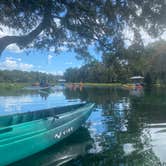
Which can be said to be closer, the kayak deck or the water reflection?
the kayak deck

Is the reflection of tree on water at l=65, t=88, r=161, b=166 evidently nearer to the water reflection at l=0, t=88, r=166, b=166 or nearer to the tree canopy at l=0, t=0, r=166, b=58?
the water reflection at l=0, t=88, r=166, b=166

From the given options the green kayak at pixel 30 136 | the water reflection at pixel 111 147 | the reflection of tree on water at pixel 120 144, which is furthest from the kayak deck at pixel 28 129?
the reflection of tree on water at pixel 120 144

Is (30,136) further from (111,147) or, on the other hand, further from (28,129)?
(111,147)

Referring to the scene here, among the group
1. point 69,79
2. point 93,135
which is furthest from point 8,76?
point 93,135

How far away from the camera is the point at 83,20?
9.68 meters

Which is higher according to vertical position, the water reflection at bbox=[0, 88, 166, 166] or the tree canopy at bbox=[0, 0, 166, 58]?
the tree canopy at bbox=[0, 0, 166, 58]

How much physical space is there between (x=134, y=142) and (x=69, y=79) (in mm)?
121359

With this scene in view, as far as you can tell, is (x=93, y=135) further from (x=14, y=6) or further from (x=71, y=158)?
(x=14, y=6)

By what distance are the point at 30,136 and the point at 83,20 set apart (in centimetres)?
390

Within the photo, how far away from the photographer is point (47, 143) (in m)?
9.85

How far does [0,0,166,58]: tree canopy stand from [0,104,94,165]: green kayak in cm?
244

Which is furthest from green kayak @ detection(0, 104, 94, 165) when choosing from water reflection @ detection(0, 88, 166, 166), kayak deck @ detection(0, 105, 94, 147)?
water reflection @ detection(0, 88, 166, 166)

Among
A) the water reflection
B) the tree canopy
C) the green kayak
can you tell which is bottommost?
the water reflection

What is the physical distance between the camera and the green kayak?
7.98m
